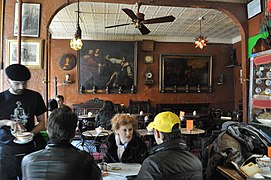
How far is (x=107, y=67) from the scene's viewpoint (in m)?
8.91

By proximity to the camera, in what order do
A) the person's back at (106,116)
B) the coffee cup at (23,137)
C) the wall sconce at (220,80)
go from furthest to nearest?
the wall sconce at (220,80)
the person's back at (106,116)
the coffee cup at (23,137)

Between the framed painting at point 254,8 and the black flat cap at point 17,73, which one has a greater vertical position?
the framed painting at point 254,8

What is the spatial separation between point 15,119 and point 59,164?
1.17 meters

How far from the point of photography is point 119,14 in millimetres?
6523

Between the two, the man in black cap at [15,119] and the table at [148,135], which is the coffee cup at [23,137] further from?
the table at [148,135]

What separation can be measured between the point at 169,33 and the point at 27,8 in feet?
17.9

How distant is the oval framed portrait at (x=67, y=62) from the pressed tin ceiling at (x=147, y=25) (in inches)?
27.6

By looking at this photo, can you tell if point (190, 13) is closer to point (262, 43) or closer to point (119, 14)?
point (119, 14)

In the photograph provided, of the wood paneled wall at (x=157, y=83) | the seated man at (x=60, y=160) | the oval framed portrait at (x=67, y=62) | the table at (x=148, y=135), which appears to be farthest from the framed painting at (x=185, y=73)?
the seated man at (x=60, y=160)

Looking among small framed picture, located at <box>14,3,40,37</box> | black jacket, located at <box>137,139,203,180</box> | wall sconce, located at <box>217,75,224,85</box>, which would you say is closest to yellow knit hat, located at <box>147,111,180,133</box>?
black jacket, located at <box>137,139,203,180</box>

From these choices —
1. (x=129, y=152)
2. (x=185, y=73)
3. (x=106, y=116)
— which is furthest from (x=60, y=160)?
(x=185, y=73)

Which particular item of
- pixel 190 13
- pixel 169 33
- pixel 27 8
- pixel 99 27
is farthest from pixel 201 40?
pixel 27 8

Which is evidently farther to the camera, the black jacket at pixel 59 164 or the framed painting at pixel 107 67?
the framed painting at pixel 107 67

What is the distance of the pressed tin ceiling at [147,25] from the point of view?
6.09 meters
